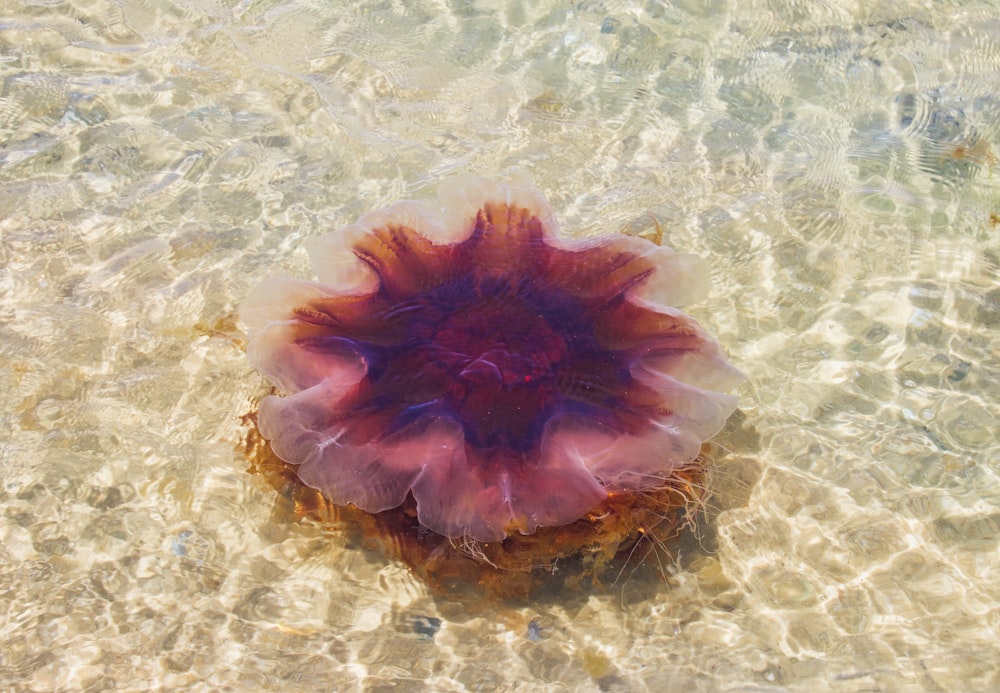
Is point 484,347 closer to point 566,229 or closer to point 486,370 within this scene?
point 486,370

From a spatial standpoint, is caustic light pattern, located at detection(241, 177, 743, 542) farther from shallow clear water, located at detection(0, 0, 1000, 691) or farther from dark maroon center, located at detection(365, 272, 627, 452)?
shallow clear water, located at detection(0, 0, 1000, 691)

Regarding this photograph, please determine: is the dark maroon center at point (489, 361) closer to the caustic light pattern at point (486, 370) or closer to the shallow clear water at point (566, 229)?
the caustic light pattern at point (486, 370)

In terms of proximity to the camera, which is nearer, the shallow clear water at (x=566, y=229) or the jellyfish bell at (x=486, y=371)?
the jellyfish bell at (x=486, y=371)

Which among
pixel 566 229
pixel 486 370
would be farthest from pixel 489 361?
pixel 566 229

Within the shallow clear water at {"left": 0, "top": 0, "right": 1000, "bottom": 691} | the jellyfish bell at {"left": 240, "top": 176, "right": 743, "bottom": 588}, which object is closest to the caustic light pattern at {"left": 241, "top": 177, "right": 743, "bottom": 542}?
the jellyfish bell at {"left": 240, "top": 176, "right": 743, "bottom": 588}

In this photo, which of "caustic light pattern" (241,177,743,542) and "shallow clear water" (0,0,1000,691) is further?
"shallow clear water" (0,0,1000,691)

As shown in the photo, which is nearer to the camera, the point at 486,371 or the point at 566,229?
the point at 486,371

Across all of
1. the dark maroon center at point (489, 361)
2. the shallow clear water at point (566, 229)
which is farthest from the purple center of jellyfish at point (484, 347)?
the shallow clear water at point (566, 229)

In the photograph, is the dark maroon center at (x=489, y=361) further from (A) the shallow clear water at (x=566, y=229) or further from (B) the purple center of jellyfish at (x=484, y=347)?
(A) the shallow clear water at (x=566, y=229)
